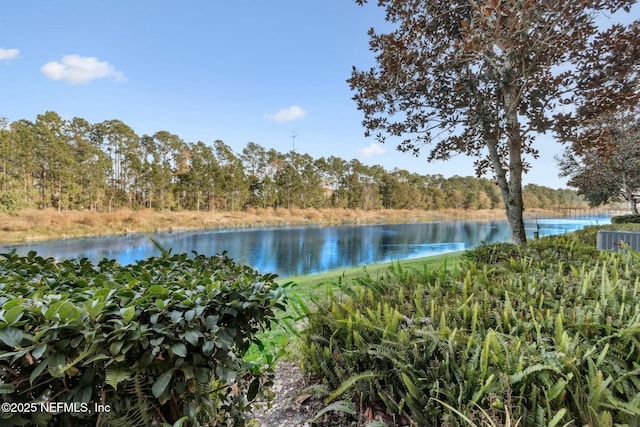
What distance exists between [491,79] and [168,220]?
19206 millimetres

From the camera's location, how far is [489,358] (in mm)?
1002

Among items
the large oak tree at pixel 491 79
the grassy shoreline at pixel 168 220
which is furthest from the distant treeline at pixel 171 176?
the large oak tree at pixel 491 79

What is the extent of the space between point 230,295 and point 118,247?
1276cm

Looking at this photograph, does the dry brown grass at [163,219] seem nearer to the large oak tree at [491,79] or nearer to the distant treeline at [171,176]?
the distant treeline at [171,176]

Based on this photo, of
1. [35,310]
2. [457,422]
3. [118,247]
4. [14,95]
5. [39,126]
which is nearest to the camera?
[35,310]

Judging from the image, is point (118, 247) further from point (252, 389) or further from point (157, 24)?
point (252, 389)

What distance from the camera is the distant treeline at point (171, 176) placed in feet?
52.2

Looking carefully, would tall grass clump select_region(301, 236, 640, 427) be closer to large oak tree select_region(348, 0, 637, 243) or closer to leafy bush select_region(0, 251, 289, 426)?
leafy bush select_region(0, 251, 289, 426)

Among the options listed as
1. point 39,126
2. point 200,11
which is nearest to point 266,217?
point 39,126

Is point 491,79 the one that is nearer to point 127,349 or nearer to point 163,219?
point 127,349

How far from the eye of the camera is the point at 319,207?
2814cm

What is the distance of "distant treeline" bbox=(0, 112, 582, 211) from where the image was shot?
626 inches

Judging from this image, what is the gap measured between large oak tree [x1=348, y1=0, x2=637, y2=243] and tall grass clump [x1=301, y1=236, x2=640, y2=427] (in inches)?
100.0

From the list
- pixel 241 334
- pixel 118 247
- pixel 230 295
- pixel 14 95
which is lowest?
pixel 118 247
